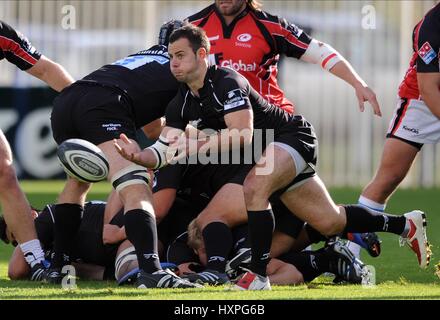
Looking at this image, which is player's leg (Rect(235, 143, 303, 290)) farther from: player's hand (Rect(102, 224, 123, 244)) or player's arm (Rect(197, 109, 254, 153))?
player's hand (Rect(102, 224, 123, 244))

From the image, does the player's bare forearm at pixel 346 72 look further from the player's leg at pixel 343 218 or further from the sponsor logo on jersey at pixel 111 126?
the sponsor logo on jersey at pixel 111 126

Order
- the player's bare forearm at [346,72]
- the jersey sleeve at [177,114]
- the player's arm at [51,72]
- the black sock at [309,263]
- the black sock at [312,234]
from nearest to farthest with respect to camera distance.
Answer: the jersey sleeve at [177,114]
the black sock at [309,263]
the black sock at [312,234]
the player's arm at [51,72]
the player's bare forearm at [346,72]

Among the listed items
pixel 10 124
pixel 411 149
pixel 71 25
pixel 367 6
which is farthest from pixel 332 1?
pixel 411 149

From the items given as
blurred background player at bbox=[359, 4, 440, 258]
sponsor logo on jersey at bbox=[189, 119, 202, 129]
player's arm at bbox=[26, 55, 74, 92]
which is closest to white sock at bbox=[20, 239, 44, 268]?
player's arm at bbox=[26, 55, 74, 92]

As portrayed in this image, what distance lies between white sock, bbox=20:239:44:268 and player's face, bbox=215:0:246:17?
2300 mm

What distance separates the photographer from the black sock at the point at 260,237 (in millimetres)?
6512

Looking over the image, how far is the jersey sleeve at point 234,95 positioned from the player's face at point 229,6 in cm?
191

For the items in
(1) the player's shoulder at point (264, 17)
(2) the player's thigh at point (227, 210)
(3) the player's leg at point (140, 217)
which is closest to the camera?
(3) the player's leg at point (140, 217)

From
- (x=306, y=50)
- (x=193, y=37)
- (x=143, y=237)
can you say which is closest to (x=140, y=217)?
(x=143, y=237)

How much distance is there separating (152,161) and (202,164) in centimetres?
117

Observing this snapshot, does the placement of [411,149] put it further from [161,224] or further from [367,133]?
[367,133]

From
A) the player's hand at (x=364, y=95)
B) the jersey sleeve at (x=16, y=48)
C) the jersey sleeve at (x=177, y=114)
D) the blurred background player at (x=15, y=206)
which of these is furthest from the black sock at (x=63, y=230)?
the player's hand at (x=364, y=95)

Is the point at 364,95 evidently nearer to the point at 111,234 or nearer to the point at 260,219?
the point at 260,219

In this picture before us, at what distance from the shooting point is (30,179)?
1498 centimetres
